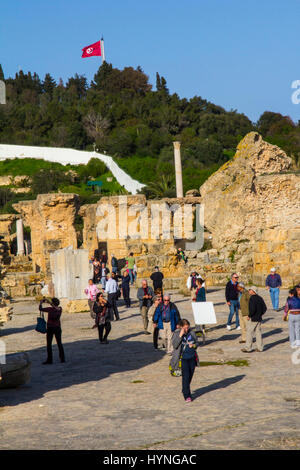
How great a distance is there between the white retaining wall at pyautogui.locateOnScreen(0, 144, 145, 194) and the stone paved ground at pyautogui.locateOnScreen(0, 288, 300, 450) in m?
52.9

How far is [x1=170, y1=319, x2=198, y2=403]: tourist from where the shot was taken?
8641mm

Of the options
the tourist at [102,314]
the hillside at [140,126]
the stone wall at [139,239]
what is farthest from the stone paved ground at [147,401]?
the hillside at [140,126]

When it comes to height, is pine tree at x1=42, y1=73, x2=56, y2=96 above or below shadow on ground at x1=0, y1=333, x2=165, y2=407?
above

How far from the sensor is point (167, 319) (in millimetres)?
11680

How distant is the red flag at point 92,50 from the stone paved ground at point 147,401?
6305 cm

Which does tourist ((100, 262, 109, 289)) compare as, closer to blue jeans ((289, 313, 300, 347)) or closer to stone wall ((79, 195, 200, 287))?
stone wall ((79, 195, 200, 287))

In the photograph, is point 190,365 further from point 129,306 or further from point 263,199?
point 263,199

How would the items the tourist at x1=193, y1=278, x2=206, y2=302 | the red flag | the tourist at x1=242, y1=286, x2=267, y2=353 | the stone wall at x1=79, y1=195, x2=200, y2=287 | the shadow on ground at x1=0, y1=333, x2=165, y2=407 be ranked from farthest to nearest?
the red flag, the stone wall at x1=79, y1=195, x2=200, y2=287, the tourist at x1=193, y1=278, x2=206, y2=302, the tourist at x1=242, y1=286, x2=267, y2=353, the shadow on ground at x1=0, y1=333, x2=165, y2=407

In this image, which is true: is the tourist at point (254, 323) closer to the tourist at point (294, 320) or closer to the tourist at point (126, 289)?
the tourist at point (294, 320)

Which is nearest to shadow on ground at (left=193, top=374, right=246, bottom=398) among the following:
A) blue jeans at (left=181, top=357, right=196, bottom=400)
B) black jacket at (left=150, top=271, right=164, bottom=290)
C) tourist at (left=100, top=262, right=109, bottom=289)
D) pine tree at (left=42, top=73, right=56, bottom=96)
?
blue jeans at (left=181, top=357, right=196, bottom=400)

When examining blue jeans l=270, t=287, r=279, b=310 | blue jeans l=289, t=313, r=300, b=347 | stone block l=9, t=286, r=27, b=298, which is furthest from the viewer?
stone block l=9, t=286, r=27, b=298

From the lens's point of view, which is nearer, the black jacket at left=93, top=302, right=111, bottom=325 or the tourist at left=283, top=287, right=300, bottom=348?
the tourist at left=283, top=287, right=300, bottom=348

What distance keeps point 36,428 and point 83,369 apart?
3223 mm

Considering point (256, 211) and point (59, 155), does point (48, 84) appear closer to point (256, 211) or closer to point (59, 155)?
point (59, 155)
